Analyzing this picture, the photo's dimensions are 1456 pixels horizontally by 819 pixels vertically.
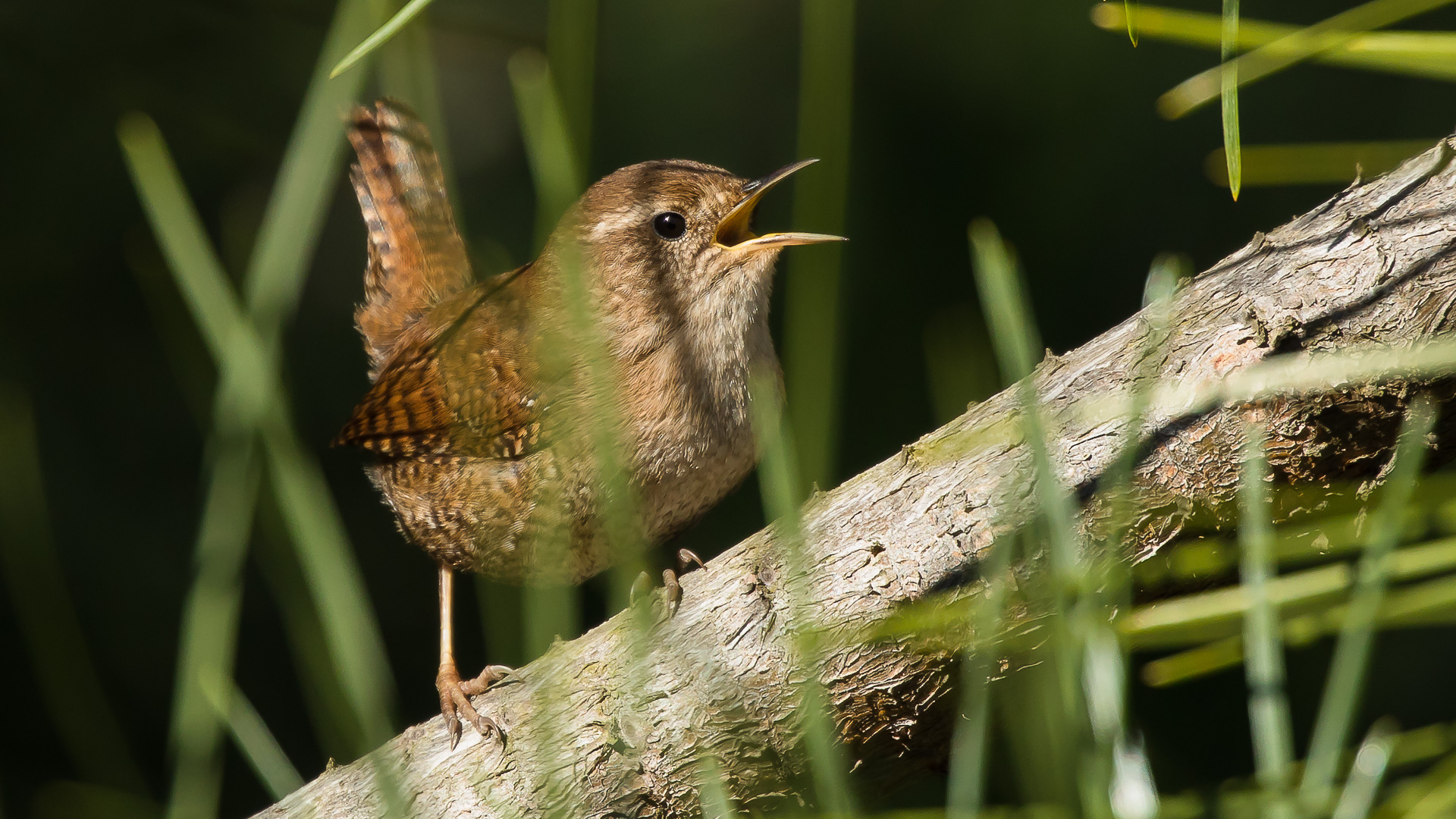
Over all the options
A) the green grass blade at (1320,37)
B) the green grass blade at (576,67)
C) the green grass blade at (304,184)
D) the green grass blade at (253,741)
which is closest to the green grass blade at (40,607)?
the green grass blade at (253,741)

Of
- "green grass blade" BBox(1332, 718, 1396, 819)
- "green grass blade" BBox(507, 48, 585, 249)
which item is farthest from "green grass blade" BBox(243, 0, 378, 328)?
"green grass blade" BBox(1332, 718, 1396, 819)

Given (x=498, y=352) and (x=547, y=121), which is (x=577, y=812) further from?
(x=498, y=352)

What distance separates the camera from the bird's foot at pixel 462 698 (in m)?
1.46

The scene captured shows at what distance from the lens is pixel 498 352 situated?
2.18m

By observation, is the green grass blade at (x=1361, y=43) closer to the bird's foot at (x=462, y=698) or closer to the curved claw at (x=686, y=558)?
the bird's foot at (x=462, y=698)

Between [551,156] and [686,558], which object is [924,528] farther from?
[686,558]

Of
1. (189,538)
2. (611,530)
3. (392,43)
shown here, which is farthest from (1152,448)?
(189,538)

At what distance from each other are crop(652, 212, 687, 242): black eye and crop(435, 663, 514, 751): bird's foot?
2.91ft

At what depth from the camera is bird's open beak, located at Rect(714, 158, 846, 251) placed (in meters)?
1.98

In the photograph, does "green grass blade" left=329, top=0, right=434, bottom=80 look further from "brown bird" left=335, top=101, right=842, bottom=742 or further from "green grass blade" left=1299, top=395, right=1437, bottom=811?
"brown bird" left=335, top=101, right=842, bottom=742

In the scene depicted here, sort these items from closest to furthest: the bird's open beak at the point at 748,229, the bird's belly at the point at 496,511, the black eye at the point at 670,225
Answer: the bird's belly at the point at 496,511
the bird's open beak at the point at 748,229
the black eye at the point at 670,225

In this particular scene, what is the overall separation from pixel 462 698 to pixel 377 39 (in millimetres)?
1294

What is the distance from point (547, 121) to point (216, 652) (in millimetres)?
384

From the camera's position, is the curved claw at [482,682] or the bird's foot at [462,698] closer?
the bird's foot at [462,698]
